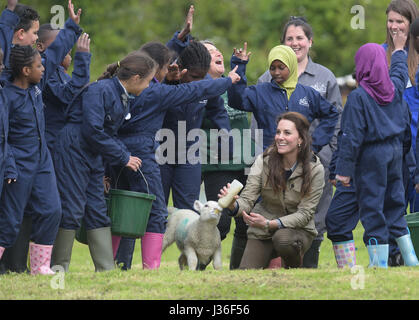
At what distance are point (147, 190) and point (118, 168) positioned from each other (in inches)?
16.2

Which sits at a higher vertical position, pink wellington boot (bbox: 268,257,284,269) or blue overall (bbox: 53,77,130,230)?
blue overall (bbox: 53,77,130,230)

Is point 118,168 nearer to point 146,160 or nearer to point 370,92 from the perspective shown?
point 146,160

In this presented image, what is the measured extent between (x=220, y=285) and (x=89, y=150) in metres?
1.91

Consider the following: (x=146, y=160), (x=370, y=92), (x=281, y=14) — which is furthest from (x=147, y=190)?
(x=281, y=14)

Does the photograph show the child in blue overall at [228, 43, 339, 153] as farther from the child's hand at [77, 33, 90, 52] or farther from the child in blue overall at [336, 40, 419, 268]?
the child's hand at [77, 33, 90, 52]

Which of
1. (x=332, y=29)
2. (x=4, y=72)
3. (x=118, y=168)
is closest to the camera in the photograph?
(x=4, y=72)

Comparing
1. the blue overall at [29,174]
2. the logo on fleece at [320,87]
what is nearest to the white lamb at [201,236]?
the blue overall at [29,174]

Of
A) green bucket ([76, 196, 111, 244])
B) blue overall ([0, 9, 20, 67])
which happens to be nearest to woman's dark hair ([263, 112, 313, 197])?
green bucket ([76, 196, 111, 244])

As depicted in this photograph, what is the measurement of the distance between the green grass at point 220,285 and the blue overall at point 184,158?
1.43 metres

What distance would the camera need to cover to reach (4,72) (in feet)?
26.3

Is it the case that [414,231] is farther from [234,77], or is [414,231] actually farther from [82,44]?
[82,44]

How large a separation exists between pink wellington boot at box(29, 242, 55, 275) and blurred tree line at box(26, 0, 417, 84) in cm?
2302

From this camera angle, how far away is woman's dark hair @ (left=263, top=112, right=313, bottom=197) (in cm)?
841

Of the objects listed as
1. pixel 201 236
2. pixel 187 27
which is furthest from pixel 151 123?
pixel 201 236
